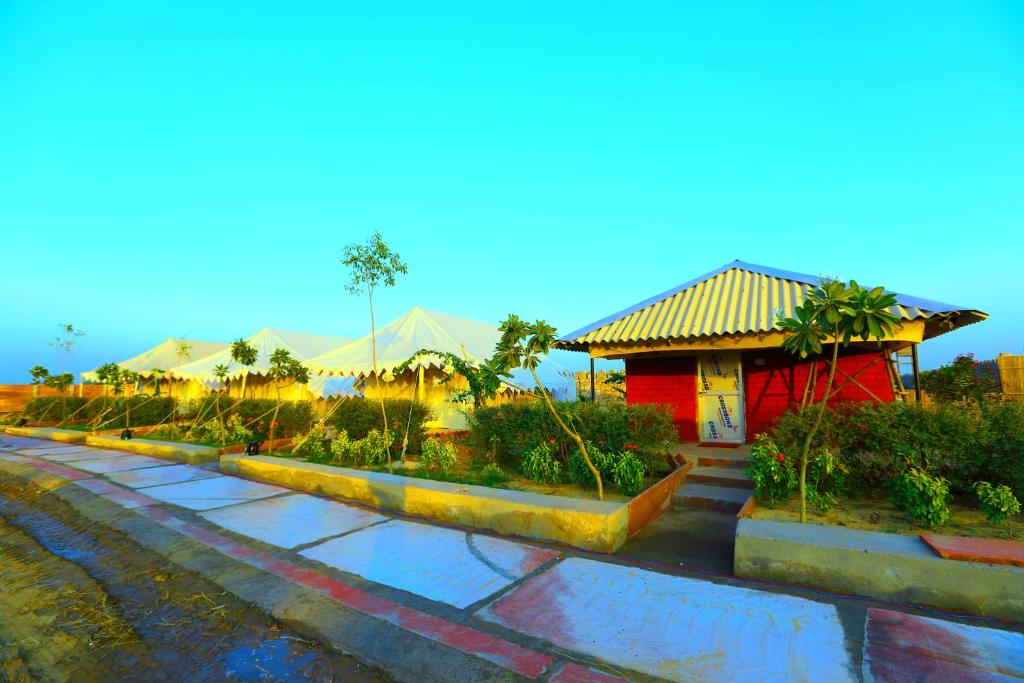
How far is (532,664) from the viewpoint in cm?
278

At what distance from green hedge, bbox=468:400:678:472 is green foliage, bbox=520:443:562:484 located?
8.9 inches

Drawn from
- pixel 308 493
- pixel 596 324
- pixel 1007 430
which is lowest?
pixel 308 493

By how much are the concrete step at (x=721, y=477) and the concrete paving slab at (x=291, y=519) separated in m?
5.05

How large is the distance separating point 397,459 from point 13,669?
24.8ft

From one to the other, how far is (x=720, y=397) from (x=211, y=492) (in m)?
10.8

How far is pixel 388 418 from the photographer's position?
11109 millimetres

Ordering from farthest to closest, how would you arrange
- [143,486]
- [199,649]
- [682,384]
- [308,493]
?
[682,384]
[143,486]
[308,493]
[199,649]

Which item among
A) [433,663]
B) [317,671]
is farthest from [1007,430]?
[317,671]

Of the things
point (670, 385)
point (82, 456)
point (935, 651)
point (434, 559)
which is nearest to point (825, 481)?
point (935, 651)

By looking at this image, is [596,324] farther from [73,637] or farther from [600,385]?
[600,385]

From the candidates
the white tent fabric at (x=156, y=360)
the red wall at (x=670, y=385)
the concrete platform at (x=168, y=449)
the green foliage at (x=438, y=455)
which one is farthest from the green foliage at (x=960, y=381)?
the white tent fabric at (x=156, y=360)

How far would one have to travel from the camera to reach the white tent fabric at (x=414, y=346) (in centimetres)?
1584

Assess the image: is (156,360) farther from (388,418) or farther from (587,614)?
(587,614)

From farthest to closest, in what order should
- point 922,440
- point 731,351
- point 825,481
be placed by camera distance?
point 731,351 → point 825,481 → point 922,440
